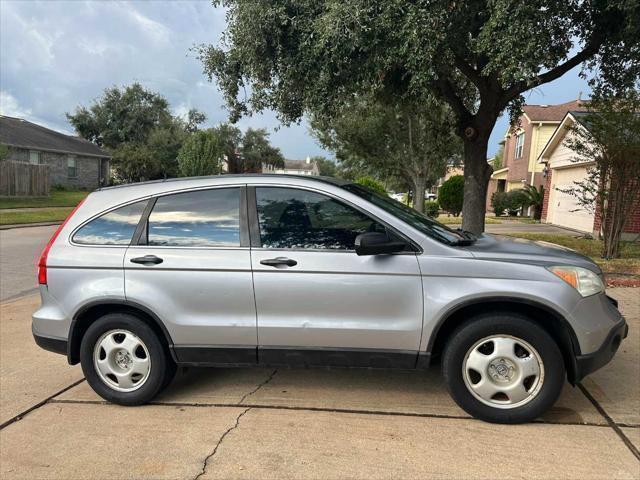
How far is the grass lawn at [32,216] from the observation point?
18.8 metres

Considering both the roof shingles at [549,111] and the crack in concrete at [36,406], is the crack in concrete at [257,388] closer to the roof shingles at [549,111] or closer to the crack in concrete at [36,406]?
the crack in concrete at [36,406]

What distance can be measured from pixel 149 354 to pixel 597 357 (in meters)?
3.19

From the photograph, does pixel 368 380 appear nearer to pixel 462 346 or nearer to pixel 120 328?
pixel 462 346

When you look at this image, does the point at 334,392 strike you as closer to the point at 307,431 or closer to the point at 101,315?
the point at 307,431

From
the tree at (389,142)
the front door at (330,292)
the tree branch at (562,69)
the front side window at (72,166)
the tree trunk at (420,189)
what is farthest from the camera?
the front side window at (72,166)

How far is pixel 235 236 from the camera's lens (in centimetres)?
381

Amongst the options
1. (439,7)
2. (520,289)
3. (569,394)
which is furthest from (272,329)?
(439,7)

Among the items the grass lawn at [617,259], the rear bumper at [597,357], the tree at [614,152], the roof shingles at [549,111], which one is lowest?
the grass lawn at [617,259]

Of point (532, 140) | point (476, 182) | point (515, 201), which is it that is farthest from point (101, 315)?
point (532, 140)

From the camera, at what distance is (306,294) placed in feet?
11.8

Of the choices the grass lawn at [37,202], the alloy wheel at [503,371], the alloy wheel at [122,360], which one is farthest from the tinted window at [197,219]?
the grass lawn at [37,202]

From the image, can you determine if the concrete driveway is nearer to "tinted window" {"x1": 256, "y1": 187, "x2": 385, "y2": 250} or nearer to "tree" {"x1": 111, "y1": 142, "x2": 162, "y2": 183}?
"tinted window" {"x1": 256, "y1": 187, "x2": 385, "y2": 250}

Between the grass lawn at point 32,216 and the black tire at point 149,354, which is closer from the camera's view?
the black tire at point 149,354

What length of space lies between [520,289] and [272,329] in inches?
68.0
